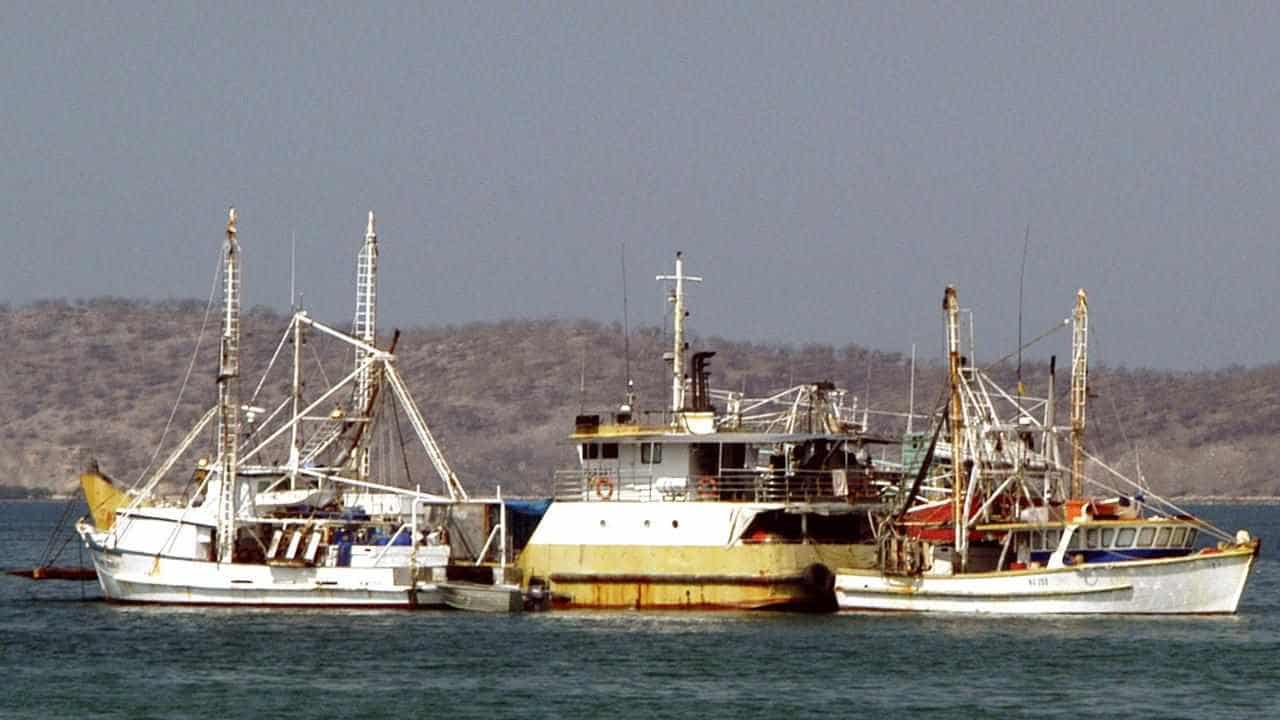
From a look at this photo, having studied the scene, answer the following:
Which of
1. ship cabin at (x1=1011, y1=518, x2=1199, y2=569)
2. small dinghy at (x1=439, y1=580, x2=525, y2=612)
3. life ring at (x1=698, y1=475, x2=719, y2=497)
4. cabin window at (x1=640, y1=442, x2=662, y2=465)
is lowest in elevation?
small dinghy at (x1=439, y1=580, x2=525, y2=612)

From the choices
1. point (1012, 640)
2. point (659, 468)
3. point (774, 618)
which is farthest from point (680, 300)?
point (1012, 640)

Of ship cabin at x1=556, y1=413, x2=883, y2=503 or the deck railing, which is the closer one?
the deck railing

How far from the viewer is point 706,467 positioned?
60.2 m

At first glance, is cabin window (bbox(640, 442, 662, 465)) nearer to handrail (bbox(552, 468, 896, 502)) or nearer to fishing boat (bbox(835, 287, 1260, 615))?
handrail (bbox(552, 468, 896, 502))

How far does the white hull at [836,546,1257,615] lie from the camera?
55938mm

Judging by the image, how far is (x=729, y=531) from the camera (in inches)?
2296

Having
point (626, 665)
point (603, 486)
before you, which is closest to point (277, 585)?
point (603, 486)

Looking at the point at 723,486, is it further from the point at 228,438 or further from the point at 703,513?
the point at 228,438

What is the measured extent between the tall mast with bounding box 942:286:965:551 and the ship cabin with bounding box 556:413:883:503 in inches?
99.0

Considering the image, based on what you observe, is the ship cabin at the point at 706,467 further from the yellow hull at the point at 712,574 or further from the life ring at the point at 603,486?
the yellow hull at the point at 712,574

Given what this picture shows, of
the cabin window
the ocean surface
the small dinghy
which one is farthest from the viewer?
the small dinghy

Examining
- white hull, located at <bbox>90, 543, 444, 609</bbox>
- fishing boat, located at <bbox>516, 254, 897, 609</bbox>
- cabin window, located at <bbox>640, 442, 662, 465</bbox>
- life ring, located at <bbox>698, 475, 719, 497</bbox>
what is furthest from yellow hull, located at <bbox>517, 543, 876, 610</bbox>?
white hull, located at <bbox>90, 543, 444, 609</bbox>

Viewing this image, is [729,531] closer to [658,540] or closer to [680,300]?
[658,540]

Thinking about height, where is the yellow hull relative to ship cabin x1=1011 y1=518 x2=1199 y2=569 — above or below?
below
